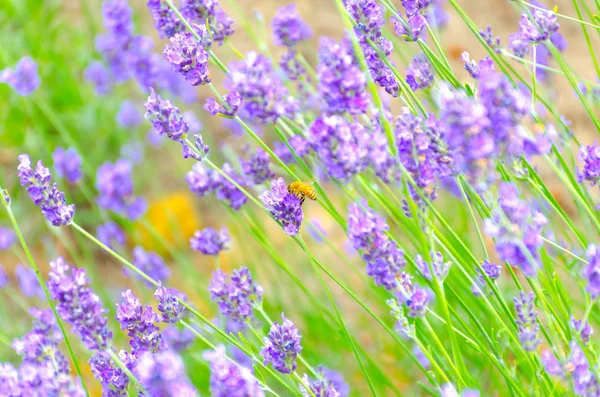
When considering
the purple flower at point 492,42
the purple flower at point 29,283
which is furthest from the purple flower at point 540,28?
the purple flower at point 29,283

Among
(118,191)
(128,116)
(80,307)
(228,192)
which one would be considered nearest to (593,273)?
(80,307)

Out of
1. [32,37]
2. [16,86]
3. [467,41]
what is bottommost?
[16,86]

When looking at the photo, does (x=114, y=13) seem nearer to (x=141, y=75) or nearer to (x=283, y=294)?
(x=141, y=75)

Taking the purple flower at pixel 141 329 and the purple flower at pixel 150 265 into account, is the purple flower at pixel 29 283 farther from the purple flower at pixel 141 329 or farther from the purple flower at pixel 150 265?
the purple flower at pixel 141 329

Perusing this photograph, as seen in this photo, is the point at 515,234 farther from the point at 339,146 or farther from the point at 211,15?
the point at 211,15

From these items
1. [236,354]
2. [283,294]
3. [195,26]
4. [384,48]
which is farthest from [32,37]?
[384,48]

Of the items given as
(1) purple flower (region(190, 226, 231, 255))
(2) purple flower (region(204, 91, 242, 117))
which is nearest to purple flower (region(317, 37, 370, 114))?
(2) purple flower (region(204, 91, 242, 117))
